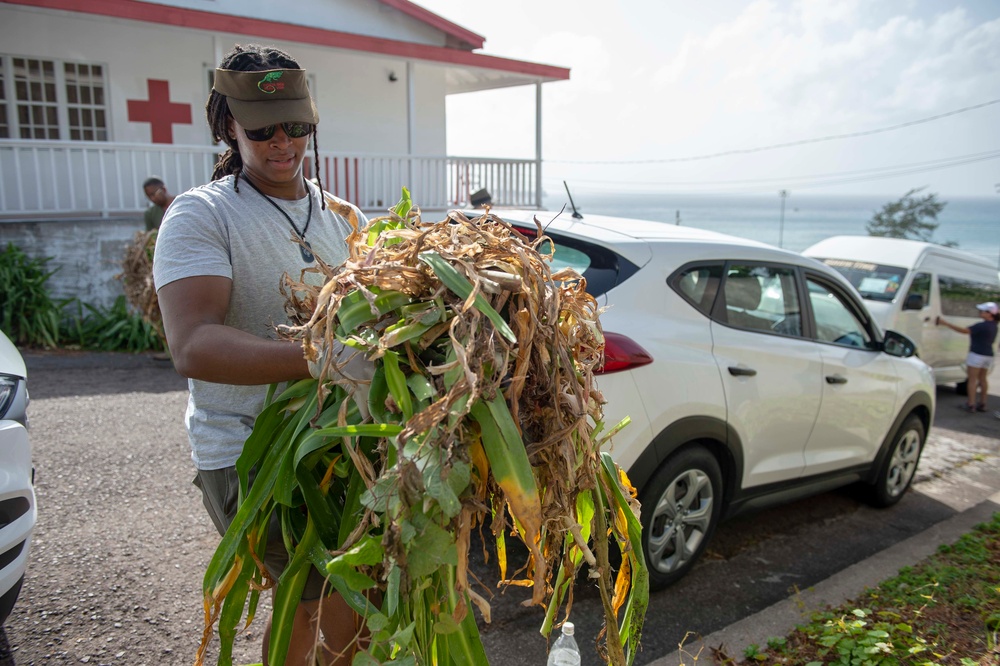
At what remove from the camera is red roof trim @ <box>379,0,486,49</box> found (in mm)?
13555

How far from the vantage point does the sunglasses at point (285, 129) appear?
211 cm

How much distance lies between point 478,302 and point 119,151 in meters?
11.7

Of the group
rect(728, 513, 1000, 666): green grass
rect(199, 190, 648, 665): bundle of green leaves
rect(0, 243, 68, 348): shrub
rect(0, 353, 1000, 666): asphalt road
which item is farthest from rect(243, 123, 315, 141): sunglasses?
rect(0, 243, 68, 348): shrub

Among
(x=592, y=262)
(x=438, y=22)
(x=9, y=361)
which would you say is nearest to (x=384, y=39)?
(x=438, y=22)

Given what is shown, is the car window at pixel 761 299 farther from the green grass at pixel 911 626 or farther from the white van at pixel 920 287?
the white van at pixel 920 287

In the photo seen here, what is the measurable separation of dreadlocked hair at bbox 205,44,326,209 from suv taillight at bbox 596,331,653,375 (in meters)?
1.60

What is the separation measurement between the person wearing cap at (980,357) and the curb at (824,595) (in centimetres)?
487

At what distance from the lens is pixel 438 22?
13891mm

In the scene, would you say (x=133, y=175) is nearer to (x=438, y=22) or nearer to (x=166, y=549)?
(x=438, y=22)

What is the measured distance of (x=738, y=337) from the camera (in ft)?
13.6

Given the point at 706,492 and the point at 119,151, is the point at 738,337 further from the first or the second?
the point at 119,151

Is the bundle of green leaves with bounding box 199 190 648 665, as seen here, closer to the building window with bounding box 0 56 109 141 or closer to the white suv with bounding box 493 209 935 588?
the white suv with bounding box 493 209 935 588

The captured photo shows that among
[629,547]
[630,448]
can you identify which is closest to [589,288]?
[630,448]

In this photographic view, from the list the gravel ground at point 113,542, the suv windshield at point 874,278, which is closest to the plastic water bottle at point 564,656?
the gravel ground at point 113,542
